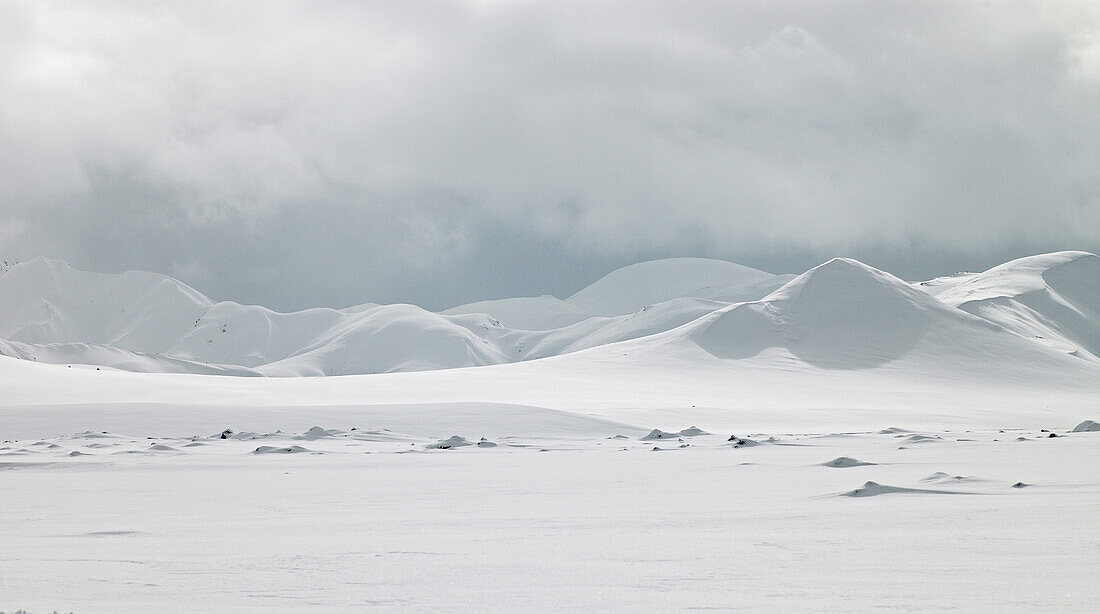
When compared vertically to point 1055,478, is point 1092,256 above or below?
above

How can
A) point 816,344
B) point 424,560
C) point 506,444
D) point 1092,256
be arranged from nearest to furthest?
point 424,560 < point 506,444 < point 816,344 < point 1092,256

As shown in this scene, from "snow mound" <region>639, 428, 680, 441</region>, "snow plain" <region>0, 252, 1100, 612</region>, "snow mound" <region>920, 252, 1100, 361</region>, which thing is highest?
"snow mound" <region>920, 252, 1100, 361</region>

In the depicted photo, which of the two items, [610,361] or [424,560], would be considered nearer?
[424,560]

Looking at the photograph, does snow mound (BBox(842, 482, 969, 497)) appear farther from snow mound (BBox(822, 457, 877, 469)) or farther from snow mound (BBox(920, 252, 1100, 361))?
snow mound (BBox(920, 252, 1100, 361))

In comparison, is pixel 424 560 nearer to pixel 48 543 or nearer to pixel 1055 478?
pixel 48 543

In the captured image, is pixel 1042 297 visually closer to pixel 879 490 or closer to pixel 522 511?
pixel 879 490

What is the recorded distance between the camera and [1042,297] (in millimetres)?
119625

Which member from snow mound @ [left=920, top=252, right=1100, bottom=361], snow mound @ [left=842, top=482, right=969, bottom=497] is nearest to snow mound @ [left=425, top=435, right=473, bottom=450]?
snow mound @ [left=842, top=482, right=969, bottom=497]

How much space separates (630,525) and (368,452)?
47.3 feet

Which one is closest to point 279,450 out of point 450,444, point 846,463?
point 450,444

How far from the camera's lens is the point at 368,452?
858 inches

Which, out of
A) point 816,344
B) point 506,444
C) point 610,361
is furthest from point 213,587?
point 816,344

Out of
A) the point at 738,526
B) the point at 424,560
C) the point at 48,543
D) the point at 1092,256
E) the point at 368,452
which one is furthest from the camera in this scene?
the point at 1092,256

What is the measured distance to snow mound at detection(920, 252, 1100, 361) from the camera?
105 meters
